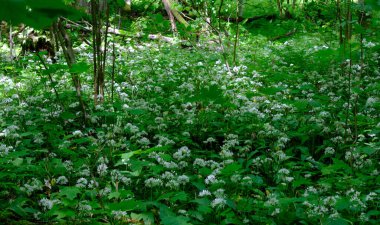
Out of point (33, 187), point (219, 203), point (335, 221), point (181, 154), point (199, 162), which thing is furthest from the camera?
point (181, 154)

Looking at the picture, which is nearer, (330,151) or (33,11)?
(33,11)

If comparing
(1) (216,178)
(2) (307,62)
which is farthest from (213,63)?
(1) (216,178)

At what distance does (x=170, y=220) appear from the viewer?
2.40m

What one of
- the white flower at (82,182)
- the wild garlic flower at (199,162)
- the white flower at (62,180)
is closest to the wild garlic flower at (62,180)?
the white flower at (62,180)

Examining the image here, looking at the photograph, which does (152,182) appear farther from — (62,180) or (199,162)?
(62,180)

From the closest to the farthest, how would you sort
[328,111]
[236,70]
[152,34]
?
[328,111] < [236,70] < [152,34]

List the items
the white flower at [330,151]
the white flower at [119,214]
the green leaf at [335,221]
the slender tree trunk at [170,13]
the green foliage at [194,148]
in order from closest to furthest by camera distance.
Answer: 1. the green leaf at [335,221]
2. the white flower at [119,214]
3. the green foliage at [194,148]
4. the white flower at [330,151]
5. the slender tree trunk at [170,13]

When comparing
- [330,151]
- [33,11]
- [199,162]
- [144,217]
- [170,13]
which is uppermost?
[170,13]

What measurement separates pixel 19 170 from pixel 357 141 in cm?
356

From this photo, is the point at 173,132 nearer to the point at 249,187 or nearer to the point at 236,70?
the point at 249,187

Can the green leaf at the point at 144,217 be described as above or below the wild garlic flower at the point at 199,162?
below

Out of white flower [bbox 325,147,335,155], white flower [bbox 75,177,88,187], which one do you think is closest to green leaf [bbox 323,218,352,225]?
white flower [bbox 325,147,335,155]

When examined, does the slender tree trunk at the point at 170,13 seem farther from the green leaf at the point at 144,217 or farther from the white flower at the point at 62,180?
the green leaf at the point at 144,217

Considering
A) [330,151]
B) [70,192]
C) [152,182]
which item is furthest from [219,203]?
[330,151]
